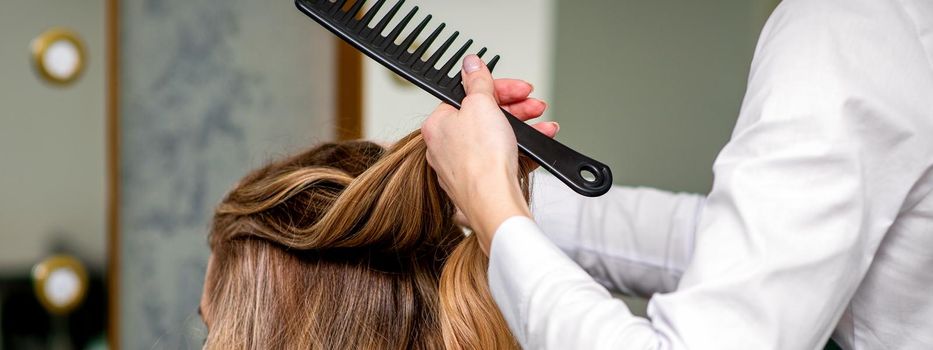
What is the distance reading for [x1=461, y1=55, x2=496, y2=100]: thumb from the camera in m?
0.73

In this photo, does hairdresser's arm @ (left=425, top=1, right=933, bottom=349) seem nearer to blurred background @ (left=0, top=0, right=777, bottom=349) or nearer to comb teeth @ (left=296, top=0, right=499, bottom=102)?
comb teeth @ (left=296, top=0, right=499, bottom=102)

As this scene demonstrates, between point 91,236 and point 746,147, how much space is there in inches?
47.3

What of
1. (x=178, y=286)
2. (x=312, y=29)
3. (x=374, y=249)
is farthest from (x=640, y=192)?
(x=178, y=286)

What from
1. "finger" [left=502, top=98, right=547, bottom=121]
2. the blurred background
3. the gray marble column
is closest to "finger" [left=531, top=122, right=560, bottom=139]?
"finger" [left=502, top=98, right=547, bottom=121]

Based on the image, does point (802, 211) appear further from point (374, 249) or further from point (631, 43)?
point (631, 43)

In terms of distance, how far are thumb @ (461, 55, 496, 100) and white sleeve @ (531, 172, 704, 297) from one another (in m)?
0.37

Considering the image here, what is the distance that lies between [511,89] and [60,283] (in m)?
1.05

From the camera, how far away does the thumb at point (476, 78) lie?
732 mm

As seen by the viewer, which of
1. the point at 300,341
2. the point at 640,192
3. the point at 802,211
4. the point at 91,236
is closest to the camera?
the point at 802,211

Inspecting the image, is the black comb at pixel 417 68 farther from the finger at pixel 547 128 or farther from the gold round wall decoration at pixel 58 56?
the gold round wall decoration at pixel 58 56

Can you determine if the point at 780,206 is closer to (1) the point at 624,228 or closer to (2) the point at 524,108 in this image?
(2) the point at 524,108

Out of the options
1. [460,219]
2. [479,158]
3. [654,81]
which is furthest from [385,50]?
[654,81]

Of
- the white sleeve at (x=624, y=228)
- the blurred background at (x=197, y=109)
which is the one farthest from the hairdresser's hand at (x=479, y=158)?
the blurred background at (x=197, y=109)

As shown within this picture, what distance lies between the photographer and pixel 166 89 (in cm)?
160
